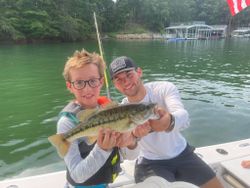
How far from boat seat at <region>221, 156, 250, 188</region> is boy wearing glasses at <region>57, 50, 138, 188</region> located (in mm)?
1778

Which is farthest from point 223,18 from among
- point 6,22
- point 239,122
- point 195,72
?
point 239,122

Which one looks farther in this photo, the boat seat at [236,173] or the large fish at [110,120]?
the boat seat at [236,173]

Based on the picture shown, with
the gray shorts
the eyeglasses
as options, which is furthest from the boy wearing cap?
the eyeglasses

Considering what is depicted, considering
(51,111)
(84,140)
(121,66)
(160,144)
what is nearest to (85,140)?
(84,140)

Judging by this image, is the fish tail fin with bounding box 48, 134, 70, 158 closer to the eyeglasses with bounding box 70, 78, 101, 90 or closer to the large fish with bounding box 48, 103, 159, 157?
the large fish with bounding box 48, 103, 159, 157

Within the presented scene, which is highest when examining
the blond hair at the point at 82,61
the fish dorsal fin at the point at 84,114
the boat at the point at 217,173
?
the blond hair at the point at 82,61

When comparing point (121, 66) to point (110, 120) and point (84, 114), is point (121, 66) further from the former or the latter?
point (110, 120)

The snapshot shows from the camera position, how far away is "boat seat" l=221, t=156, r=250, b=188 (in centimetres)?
377

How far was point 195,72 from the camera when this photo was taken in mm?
23781

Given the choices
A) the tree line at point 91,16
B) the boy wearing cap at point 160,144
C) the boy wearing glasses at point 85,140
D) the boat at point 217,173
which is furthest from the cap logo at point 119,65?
the tree line at point 91,16

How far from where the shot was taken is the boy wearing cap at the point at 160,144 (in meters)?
3.58

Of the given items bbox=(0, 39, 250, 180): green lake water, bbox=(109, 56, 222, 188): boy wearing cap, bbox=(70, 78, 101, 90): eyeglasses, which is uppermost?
bbox=(70, 78, 101, 90): eyeglasses

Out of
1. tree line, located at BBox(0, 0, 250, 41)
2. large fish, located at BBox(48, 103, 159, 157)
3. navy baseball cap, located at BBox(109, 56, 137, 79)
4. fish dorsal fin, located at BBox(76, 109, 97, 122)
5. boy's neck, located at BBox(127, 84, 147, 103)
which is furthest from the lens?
tree line, located at BBox(0, 0, 250, 41)

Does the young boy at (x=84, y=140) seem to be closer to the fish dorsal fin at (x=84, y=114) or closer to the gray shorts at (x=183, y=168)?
the fish dorsal fin at (x=84, y=114)
